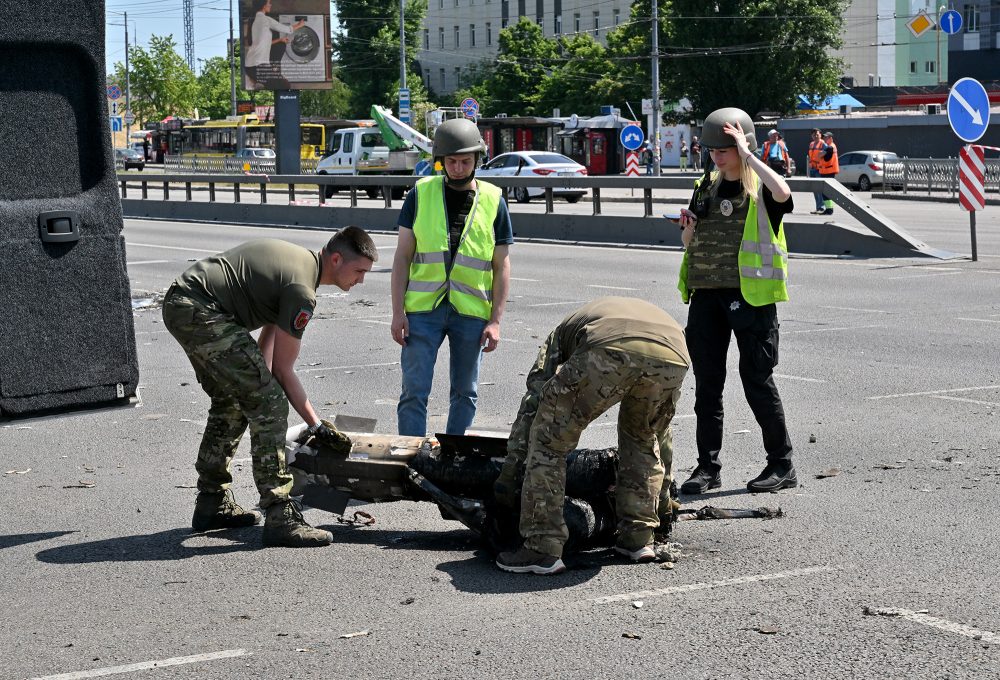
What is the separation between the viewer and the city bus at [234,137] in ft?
232

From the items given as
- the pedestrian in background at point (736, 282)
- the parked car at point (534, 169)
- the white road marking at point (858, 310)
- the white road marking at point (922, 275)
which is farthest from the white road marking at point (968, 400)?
the parked car at point (534, 169)

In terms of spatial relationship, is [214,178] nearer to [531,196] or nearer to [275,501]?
[531,196]

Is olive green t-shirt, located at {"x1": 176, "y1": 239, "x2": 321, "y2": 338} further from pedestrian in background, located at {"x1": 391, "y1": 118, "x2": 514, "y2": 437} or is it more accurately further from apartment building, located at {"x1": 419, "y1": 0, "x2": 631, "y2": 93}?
apartment building, located at {"x1": 419, "y1": 0, "x2": 631, "y2": 93}

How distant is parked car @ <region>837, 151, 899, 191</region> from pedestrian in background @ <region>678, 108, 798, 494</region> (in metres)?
38.7

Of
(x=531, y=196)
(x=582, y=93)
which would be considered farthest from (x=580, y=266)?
(x=582, y=93)

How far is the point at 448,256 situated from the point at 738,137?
4.92 feet

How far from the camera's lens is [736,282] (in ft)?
22.3

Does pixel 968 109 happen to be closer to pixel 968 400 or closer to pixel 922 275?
pixel 922 275

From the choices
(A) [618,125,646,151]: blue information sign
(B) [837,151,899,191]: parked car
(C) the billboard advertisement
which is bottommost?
(B) [837,151,899,191]: parked car

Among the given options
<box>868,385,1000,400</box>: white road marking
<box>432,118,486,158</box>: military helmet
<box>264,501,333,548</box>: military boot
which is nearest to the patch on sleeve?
<box>264,501,333,548</box>: military boot

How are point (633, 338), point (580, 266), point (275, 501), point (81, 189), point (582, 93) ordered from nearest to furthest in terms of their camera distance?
point (633, 338) → point (275, 501) → point (81, 189) → point (580, 266) → point (582, 93)

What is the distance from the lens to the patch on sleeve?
5.78 metres

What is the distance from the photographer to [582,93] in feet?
281

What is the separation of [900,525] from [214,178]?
29.4m
